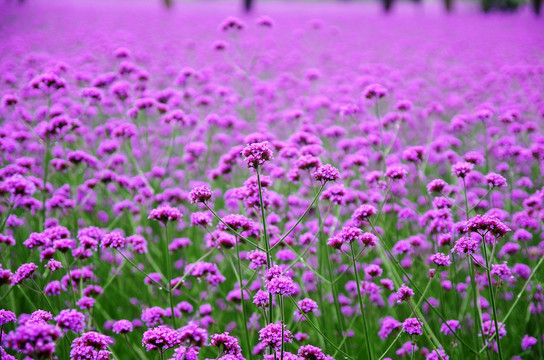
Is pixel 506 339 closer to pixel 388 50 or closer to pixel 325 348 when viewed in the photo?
pixel 325 348

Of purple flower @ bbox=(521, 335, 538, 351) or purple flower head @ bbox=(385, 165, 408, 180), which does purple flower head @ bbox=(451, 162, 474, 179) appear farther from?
purple flower @ bbox=(521, 335, 538, 351)

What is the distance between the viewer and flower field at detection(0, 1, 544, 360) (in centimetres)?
215

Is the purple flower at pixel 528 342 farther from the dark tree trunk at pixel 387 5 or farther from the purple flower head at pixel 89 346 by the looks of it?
the dark tree trunk at pixel 387 5

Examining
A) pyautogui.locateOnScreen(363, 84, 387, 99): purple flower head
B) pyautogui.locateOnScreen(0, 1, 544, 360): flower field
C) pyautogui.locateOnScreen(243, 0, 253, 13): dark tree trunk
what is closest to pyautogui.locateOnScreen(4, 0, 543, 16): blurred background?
pyautogui.locateOnScreen(243, 0, 253, 13): dark tree trunk

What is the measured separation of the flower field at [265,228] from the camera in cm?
215

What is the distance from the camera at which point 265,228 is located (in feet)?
5.75

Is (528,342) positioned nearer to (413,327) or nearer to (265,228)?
(413,327)

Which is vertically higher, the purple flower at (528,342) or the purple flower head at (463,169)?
the purple flower head at (463,169)

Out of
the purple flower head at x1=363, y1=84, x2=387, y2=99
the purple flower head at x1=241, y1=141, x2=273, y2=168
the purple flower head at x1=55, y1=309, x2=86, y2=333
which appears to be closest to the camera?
the purple flower head at x1=55, y1=309, x2=86, y2=333

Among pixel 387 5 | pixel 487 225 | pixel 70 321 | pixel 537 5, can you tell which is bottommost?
pixel 70 321

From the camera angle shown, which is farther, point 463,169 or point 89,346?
point 463,169

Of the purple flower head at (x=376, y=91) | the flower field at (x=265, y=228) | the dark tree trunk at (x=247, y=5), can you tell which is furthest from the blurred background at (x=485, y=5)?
the purple flower head at (x=376, y=91)

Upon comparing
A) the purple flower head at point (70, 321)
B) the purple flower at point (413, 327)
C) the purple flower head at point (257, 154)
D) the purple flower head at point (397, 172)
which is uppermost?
the purple flower head at point (257, 154)

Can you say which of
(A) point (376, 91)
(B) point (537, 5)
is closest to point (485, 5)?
(B) point (537, 5)
